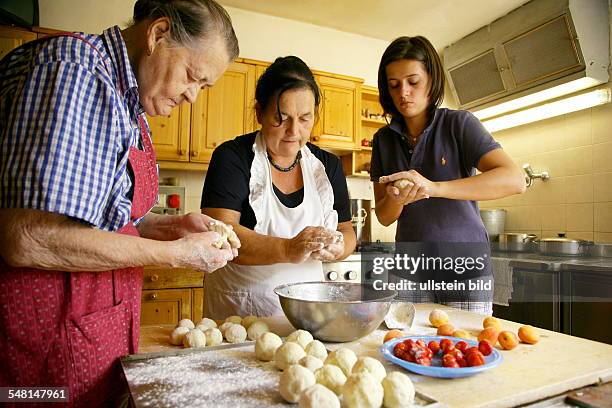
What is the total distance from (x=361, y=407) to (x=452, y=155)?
4.07 feet

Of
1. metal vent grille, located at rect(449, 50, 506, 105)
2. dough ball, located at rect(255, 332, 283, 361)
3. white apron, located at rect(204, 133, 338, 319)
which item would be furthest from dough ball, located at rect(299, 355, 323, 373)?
metal vent grille, located at rect(449, 50, 506, 105)

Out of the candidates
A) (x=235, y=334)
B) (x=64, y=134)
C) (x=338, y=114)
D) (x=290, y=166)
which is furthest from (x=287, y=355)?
(x=338, y=114)

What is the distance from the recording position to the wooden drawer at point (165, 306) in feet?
9.67

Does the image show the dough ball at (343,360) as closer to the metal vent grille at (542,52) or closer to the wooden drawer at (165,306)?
the wooden drawer at (165,306)

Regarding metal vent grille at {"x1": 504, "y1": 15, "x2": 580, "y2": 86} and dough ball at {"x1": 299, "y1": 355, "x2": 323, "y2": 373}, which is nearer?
dough ball at {"x1": 299, "y1": 355, "x2": 323, "y2": 373}

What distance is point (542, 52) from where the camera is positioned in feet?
11.3

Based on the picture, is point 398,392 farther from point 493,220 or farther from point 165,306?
point 493,220

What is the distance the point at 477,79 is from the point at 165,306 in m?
3.39

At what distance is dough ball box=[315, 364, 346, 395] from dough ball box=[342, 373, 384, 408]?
0.04m

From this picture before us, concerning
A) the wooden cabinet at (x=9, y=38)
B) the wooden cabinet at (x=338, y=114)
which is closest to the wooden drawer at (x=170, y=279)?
the wooden cabinet at (x=338, y=114)

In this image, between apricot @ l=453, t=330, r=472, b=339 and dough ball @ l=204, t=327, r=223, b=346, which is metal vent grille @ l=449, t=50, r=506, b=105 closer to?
apricot @ l=453, t=330, r=472, b=339

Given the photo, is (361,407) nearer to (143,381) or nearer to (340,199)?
(143,381)

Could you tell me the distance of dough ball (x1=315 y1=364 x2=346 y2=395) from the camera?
2.71 ft

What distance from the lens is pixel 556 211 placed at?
12.1 ft
